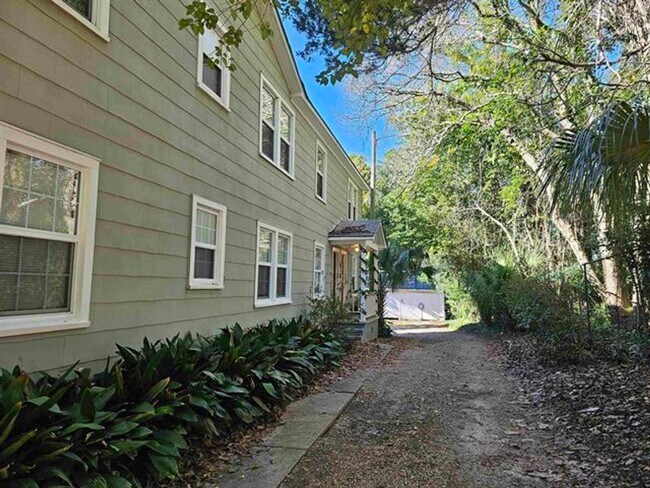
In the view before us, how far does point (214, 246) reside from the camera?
23.2ft

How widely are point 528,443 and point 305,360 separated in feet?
10.9

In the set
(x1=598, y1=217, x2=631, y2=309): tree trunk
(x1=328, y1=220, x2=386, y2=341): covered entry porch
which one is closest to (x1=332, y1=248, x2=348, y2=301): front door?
(x1=328, y1=220, x2=386, y2=341): covered entry porch

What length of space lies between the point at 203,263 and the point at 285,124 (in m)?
4.72

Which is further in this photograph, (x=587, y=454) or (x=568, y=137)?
(x=568, y=137)

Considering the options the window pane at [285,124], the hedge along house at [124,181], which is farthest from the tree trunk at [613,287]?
the hedge along house at [124,181]

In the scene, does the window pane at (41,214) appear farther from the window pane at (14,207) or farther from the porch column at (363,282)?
the porch column at (363,282)

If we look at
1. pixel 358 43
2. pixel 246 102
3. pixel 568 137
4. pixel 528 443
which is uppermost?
pixel 246 102

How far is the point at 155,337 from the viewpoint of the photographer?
5594 mm

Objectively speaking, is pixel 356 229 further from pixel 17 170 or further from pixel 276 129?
pixel 17 170

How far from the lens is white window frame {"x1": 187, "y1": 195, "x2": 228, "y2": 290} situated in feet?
20.9

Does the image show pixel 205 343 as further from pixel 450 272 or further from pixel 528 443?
pixel 450 272

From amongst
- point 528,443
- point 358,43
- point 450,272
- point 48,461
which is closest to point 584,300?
point 528,443

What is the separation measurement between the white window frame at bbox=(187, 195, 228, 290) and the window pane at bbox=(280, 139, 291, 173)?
3166 mm

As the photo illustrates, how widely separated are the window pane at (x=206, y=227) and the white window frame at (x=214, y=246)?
0.05 metres
